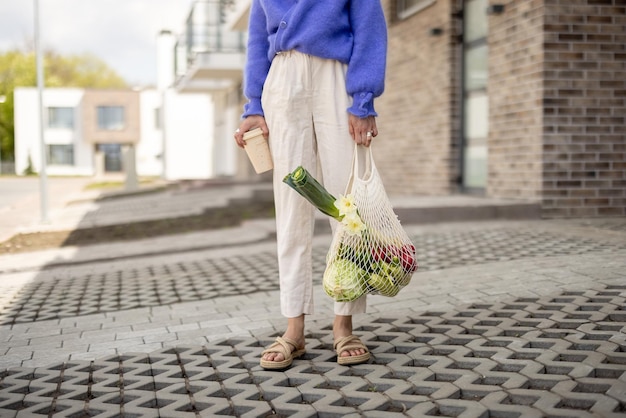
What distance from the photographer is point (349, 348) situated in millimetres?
3270

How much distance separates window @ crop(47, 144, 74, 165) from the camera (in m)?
64.3

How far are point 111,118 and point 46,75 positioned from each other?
17811 millimetres

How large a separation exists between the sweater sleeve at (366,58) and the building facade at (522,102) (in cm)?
571

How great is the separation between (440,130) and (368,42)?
8.05 m

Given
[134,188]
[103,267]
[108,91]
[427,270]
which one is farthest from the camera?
[108,91]

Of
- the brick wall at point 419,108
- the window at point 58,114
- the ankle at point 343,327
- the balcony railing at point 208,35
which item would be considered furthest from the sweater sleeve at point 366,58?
the window at point 58,114

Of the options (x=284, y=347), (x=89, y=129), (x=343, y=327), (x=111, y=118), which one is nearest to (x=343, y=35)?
(x=343, y=327)

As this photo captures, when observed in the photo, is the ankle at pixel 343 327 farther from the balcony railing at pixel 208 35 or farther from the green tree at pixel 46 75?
the green tree at pixel 46 75

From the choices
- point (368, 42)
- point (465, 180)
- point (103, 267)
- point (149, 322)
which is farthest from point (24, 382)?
point (465, 180)

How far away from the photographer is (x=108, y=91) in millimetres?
63312

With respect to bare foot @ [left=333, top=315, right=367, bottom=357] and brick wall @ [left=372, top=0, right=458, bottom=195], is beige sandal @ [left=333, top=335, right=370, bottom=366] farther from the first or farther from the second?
brick wall @ [left=372, top=0, right=458, bottom=195]

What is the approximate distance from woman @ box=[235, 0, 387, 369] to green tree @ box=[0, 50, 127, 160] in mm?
71793

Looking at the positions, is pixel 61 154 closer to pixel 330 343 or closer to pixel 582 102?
pixel 582 102

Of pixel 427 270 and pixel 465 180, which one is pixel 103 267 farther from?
pixel 465 180
